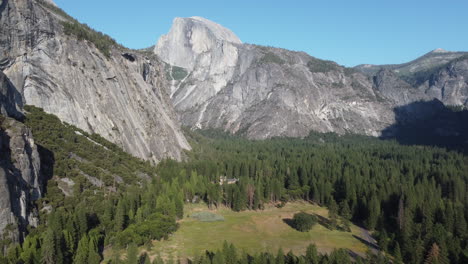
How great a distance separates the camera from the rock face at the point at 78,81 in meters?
103

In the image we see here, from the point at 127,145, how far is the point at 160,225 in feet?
166

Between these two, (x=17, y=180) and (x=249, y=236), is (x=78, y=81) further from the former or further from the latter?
(x=249, y=236)

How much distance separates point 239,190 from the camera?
102312mm

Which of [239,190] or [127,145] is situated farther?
[127,145]

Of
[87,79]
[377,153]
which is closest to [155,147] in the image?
[87,79]

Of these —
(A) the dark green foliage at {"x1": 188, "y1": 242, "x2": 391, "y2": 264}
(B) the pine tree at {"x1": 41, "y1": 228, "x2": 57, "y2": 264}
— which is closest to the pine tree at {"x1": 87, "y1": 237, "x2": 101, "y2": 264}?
(B) the pine tree at {"x1": 41, "y1": 228, "x2": 57, "y2": 264}

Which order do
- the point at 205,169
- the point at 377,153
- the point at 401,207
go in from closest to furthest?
the point at 401,207, the point at 205,169, the point at 377,153

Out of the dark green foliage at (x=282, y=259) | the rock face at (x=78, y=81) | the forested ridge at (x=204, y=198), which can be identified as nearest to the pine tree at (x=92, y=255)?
the forested ridge at (x=204, y=198)

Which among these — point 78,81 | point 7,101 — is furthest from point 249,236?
point 78,81

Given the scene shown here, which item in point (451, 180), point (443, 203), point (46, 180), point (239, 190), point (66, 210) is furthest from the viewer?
point (451, 180)

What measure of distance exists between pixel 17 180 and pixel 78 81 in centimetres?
5749

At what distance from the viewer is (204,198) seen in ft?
351

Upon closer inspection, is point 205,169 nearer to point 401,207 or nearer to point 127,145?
point 127,145

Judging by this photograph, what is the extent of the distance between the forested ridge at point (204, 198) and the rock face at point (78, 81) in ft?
22.7
